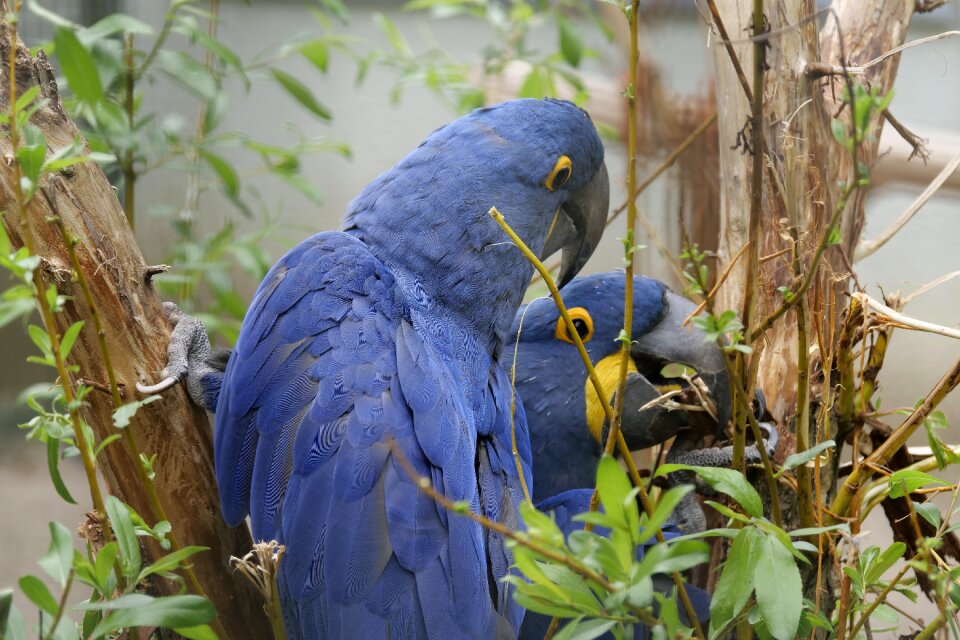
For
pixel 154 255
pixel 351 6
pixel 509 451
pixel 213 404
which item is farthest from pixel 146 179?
pixel 509 451

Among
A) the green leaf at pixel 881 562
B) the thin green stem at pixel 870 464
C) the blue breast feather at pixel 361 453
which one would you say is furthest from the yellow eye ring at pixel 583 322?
the green leaf at pixel 881 562

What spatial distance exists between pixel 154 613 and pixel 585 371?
27.2 inches

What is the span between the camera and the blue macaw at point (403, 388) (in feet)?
2.70

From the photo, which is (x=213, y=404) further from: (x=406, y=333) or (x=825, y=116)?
(x=825, y=116)

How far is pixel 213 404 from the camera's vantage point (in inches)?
38.5

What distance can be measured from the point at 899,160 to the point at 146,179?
1.80 meters

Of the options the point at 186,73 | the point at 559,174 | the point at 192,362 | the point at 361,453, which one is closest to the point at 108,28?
the point at 186,73

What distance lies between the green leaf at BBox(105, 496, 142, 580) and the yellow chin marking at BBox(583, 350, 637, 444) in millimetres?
629

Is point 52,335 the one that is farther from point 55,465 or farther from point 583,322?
point 583,322

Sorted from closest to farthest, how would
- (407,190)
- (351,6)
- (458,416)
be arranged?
(458,416) → (407,190) → (351,6)

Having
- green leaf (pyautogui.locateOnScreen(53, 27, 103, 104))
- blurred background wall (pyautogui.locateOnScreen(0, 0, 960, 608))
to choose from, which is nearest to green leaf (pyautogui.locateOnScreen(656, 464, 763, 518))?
green leaf (pyautogui.locateOnScreen(53, 27, 103, 104))

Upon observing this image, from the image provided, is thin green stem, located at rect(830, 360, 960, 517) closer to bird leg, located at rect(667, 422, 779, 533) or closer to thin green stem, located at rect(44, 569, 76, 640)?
bird leg, located at rect(667, 422, 779, 533)

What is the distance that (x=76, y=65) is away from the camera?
0.89 metres

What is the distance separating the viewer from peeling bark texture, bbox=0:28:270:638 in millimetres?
858
